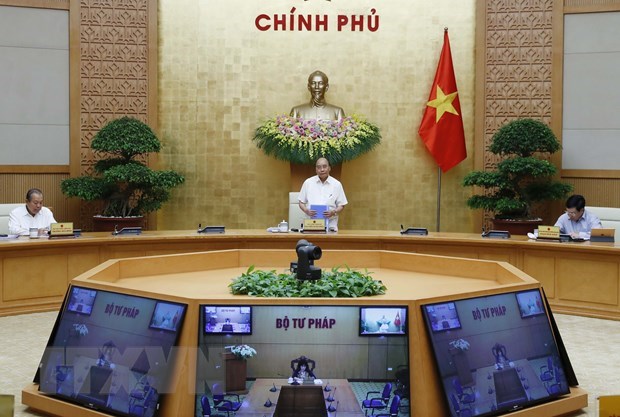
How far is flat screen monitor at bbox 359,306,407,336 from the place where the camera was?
11.5 feet

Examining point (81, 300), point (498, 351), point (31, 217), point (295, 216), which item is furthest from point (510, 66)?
point (81, 300)

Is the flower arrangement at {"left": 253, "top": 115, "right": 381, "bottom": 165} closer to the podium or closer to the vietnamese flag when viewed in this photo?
the vietnamese flag

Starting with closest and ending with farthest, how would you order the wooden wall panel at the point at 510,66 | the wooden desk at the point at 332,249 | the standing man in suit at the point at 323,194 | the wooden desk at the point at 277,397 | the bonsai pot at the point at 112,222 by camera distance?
the wooden desk at the point at 277,397 → the wooden desk at the point at 332,249 → the standing man in suit at the point at 323,194 → the bonsai pot at the point at 112,222 → the wooden wall panel at the point at 510,66

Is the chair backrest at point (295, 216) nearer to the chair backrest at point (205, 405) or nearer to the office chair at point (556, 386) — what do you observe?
the office chair at point (556, 386)

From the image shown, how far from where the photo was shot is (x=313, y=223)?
754cm

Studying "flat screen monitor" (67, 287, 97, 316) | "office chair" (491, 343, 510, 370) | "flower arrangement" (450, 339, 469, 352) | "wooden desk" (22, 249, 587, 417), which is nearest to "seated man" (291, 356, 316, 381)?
"wooden desk" (22, 249, 587, 417)

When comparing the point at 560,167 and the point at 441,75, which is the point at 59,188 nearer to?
the point at 441,75

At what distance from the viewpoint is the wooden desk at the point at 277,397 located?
335 centimetres

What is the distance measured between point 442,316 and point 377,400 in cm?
49

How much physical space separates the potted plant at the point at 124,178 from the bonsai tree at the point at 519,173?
3573mm

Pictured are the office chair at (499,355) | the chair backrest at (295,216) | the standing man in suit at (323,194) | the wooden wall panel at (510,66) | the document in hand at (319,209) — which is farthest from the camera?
the wooden wall panel at (510,66)

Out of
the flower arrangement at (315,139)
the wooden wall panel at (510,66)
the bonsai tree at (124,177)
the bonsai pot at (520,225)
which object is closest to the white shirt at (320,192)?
the flower arrangement at (315,139)

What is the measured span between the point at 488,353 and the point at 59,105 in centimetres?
720

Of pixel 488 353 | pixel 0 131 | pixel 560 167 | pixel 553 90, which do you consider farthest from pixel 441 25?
pixel 488 353
